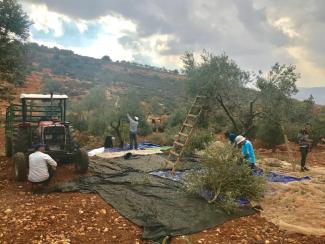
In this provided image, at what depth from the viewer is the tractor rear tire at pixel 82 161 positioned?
12016 millimetres

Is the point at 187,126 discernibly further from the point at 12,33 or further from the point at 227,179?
the point at 12,33

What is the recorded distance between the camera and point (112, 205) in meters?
9.12

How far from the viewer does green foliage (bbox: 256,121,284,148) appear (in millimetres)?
23125

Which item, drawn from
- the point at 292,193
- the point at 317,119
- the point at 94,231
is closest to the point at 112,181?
the point at 94,231

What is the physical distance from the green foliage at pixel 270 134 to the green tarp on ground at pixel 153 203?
12708 mm

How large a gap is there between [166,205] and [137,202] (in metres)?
0.73

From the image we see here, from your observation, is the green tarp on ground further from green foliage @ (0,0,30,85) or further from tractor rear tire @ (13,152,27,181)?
green foliage @ (0,0,30,85)

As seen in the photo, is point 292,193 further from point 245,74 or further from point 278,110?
point 245,74

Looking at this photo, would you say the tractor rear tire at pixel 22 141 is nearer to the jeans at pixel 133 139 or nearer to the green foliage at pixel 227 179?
the green foliage at pixel 227 179

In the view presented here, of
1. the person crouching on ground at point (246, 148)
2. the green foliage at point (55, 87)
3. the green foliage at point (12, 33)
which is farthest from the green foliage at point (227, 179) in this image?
the green foliage at point (55, 87)

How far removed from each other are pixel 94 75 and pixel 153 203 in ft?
187

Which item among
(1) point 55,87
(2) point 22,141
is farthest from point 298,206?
(1) point 55,87

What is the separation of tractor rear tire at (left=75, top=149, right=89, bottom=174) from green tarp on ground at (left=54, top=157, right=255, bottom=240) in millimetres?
412

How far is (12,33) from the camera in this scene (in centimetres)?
1841
